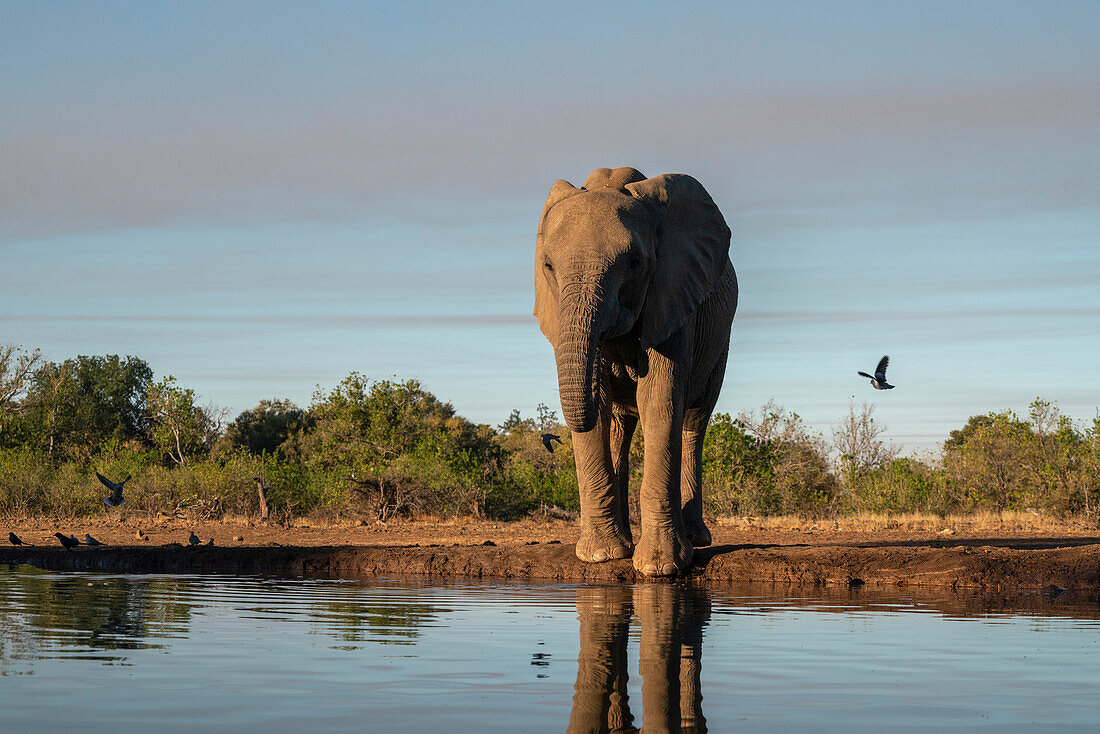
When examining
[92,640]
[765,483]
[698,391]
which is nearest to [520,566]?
[698,391]

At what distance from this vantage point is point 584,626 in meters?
6.98

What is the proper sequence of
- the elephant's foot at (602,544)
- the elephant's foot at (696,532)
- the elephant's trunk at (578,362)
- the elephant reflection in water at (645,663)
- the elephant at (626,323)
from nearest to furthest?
the elephant reflection in water at (645,663)
the elephant's trunk at (578,362)
the elephant at (626,323)
the elephant's foot at (602,544)
the elephant's foot at (696,532)

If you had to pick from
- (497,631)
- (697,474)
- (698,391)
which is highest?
(698,391)

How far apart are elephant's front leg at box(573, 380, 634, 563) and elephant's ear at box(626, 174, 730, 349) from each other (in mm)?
1097

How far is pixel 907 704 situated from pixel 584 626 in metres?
2.75

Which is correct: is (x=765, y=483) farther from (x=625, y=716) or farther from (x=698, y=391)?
(x=625, y=716)

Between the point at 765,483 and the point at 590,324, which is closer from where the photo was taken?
the point at 590,324

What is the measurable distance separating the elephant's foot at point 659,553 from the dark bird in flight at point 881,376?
7282mm

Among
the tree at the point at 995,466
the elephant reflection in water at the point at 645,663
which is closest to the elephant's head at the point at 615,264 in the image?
the elephant reflection in water at the point at 645,663

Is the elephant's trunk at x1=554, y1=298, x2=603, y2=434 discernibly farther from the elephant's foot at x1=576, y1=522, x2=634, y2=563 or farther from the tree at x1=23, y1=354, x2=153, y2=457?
the tree at x1=23, y1=354, x2=153, y2=457

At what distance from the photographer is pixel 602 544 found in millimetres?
10969

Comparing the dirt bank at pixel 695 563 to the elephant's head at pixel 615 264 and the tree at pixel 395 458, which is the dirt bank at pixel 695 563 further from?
the tree at pixel 395 458

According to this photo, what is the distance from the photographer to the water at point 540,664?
4.16 m

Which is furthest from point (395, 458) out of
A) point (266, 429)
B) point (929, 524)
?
point (266, 429)
